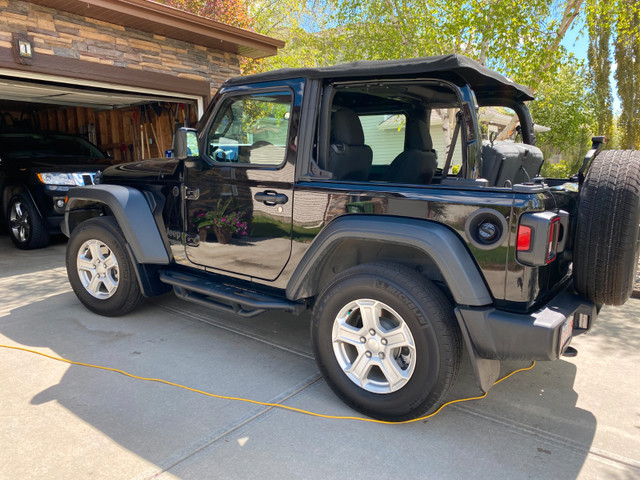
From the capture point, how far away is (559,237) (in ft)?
8.86

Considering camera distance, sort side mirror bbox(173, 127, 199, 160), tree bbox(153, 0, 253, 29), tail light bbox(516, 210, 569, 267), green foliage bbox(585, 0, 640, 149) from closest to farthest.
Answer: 1. tail light bbox(516, 210, 569, 267)
2. side mirror bbox(173, 127, 199, 160)
3. tree bbox(153, 0, 253, 29)
4. green foliage bbox(585, 0, 640, 149)

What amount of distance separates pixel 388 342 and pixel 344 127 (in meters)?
1.45

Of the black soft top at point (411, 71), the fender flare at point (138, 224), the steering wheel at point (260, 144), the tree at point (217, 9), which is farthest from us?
the tree at point (217, 9)

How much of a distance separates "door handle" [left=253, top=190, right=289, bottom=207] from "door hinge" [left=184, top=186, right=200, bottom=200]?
608 millimetres

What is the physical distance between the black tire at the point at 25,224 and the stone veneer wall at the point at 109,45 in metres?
2.30

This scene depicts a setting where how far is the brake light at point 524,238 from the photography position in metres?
Answer: 2.33

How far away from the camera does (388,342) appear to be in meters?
2.75

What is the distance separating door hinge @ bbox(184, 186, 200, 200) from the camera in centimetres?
375

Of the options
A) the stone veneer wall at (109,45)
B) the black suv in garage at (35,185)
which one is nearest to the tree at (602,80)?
the stone veneer wall at (109,45)

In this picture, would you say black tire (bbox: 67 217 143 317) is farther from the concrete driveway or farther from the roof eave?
the roof eave

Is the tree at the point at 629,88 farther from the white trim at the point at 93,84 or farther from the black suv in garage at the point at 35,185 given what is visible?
the black suv in garage at the point at 35,185

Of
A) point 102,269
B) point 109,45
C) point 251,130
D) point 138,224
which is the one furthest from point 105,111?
point 251,130

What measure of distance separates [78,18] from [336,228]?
6.46 m

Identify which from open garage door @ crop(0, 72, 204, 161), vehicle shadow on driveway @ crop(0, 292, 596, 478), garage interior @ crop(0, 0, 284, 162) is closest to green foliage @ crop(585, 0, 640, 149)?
garage interior @ crop(0, 0, 284, 162)
